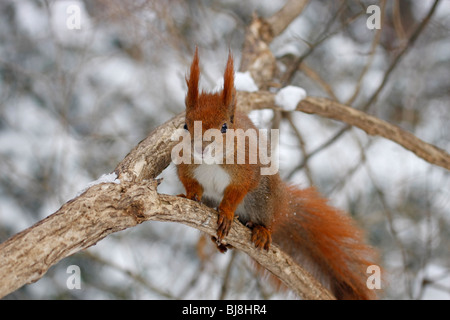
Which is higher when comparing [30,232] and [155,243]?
[155,243]

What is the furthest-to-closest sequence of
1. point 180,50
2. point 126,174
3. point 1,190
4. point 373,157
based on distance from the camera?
1. point 373,157
2. point 1,190
3. point 180,50
4. point 126,174

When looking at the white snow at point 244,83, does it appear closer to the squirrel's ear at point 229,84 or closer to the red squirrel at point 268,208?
the red squirrel at point 268,208

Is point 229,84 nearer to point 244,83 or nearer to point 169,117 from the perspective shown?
point 244,83

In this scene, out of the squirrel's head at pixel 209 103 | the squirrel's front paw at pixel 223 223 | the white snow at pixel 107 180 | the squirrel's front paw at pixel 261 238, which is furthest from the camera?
the squirrel's front paw at pixel 261 238

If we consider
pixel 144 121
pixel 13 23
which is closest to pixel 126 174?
pixel 144 121

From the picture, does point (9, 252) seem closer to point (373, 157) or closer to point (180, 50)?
point (180, 50)

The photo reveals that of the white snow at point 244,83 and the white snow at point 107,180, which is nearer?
the white snow at point 107,180

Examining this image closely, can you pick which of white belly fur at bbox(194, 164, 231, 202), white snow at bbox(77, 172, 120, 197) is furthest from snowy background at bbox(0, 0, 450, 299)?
white snow at bbox(77, 172, 120, 197)

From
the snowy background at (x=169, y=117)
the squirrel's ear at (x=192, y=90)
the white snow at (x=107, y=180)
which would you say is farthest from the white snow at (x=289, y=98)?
the white snow at (x=107, y=180)
